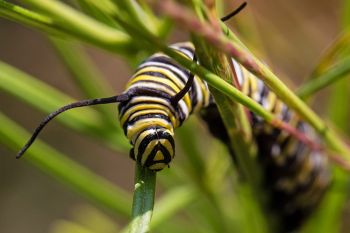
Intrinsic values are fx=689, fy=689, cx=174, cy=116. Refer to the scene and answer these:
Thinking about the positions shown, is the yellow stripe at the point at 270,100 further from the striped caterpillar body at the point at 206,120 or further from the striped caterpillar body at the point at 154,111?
the striped caterpillar body at the point at 154,111

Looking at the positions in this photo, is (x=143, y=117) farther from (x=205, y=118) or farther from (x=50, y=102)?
(x=50, y=102)

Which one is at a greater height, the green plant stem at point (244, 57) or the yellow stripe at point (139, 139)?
the green plant stem at point (244, 57)

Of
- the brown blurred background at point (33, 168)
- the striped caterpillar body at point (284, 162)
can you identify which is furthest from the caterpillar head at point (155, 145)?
the brown blurred background at point (33, 168)

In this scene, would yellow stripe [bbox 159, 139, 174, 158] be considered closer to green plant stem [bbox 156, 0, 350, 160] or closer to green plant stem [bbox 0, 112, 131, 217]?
green plant stem [bbox 156, 0, 350, 160]

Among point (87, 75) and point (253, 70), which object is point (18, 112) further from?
point (253, 70)

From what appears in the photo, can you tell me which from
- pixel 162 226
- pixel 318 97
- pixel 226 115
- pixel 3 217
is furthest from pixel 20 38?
pixel 226 115

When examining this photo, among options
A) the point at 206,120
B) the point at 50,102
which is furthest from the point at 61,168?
the point at 206,120

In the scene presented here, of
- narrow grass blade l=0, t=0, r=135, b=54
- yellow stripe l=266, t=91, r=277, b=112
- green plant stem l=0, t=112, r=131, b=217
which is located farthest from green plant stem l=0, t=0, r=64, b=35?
yellow stripe l=266, t=91, r=277, b=112
